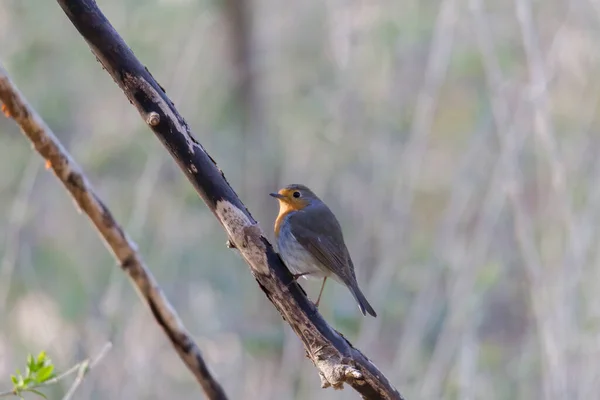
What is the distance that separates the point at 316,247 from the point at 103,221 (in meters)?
0.84

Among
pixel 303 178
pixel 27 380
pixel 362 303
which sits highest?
pixel 303 178

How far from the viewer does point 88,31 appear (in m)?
1.46

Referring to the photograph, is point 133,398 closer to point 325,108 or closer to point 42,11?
point 325,108

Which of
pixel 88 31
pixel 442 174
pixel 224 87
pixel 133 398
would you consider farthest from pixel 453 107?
pixel 88 31

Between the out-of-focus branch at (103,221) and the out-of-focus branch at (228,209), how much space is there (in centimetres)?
34

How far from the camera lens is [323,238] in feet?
8.41

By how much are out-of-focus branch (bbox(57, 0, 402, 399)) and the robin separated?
0.81 m

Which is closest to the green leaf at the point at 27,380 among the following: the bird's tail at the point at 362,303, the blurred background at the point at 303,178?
the bird's tail at the point at 362,303

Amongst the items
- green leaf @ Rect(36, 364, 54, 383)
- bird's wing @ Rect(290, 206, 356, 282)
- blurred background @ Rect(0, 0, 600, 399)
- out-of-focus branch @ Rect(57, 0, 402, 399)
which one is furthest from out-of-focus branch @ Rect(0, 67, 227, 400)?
blurred background @ Rect(0, 0, 600, 399)

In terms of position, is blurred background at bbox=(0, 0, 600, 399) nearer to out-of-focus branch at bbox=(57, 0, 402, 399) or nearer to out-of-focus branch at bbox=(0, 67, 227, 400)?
out-of-focus branch at bbox=(0, 67, 227, 400)

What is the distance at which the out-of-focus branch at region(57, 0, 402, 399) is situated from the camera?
1472 mm

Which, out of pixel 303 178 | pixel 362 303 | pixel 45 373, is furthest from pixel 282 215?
pixel 303 178

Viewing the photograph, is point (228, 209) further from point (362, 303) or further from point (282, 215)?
point (282, 215)

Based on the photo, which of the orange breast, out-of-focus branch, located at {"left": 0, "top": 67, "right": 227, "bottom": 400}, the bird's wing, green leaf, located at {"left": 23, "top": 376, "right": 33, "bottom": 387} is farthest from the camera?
the orange breast
